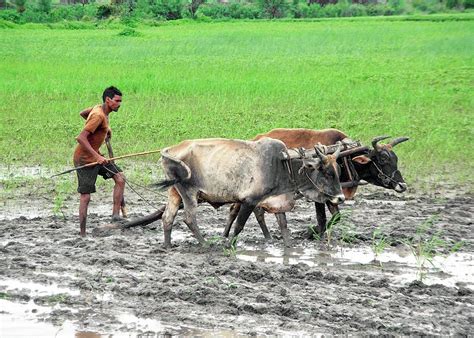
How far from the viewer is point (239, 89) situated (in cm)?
2109

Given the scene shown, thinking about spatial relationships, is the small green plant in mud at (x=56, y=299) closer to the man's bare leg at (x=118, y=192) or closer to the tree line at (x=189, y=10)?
the man's bare leg at (x=118, y=192)

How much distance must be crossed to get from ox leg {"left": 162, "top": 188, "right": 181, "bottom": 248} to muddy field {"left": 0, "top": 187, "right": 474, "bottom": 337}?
154 millimetres

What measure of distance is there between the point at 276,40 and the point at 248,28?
6989 mm

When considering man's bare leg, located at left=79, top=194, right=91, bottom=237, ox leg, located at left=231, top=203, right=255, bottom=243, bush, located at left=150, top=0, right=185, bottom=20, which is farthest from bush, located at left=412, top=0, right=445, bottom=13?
man's bare leg, located at left=79, top=194, right=91, bottom=237

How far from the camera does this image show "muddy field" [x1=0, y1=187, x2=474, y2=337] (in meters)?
7.07

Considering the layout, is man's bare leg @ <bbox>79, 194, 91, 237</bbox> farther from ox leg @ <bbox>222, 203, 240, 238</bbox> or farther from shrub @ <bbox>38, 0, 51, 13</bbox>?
shrub @ <bbox>38, 0, 51, 13</bbox>

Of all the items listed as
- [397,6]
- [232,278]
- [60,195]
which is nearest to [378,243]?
[232,278]

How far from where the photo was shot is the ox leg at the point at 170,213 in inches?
384

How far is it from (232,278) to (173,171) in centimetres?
180

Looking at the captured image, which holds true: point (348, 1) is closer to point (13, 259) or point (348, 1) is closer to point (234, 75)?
point (234, 75)

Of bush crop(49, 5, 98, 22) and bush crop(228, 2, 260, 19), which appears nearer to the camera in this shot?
bush crop(49, 5, 98, 22)

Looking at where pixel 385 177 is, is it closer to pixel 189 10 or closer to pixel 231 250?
pixel 231 250

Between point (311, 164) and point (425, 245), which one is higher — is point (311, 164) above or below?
above

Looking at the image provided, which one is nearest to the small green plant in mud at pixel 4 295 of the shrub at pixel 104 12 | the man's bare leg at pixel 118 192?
the man's bare leg at pixel 118 192
